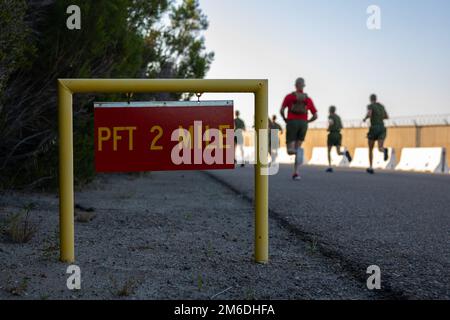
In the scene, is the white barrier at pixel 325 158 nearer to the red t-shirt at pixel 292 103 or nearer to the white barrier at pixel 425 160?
the white barrier at pixel 425 160

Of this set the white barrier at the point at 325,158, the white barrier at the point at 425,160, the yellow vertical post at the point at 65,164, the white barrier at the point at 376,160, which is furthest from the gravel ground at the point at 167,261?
the white barrier at the point at 325,158

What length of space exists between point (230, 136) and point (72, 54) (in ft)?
12.7

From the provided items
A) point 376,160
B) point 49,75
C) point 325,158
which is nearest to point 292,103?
point 49,75

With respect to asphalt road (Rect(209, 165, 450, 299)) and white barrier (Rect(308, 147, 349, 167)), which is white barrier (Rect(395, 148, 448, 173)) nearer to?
white barrier (Rect(308, 147, 349, 167))

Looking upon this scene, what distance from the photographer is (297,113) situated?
11.6 metres

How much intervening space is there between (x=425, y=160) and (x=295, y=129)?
9323 millimetres

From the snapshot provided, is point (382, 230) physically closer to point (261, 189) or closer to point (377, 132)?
point (261, 189)

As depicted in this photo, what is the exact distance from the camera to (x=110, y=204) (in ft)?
23.6

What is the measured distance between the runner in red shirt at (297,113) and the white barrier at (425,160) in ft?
27.2

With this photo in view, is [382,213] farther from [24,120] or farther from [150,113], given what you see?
[24,120]

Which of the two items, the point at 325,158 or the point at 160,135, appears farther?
the point at 325,158

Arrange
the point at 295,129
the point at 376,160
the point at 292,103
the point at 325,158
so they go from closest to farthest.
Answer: the point at 292,103
the point at 295,129
the point at 376,160
the point at 325,158

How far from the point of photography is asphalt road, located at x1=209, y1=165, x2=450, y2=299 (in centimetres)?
352

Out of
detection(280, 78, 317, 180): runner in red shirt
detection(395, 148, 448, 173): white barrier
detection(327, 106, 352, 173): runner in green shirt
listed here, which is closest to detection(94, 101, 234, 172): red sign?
detection(280, 78, 317, 180): runner in red shirt
